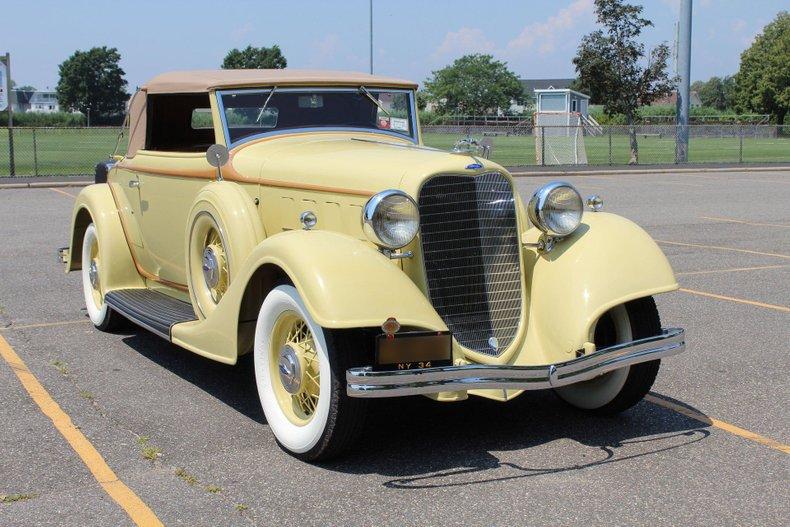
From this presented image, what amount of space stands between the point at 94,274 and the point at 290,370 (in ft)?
11.0

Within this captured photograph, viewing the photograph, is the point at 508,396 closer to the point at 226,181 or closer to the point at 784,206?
the point at 226,181

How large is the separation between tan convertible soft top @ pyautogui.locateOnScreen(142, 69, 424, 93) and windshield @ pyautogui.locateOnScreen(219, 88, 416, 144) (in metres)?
0.05

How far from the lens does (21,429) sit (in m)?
4.76

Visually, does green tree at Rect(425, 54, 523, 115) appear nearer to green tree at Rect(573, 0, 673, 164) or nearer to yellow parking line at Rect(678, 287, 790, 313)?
green tree at Rect(573, 0, 673, 164)

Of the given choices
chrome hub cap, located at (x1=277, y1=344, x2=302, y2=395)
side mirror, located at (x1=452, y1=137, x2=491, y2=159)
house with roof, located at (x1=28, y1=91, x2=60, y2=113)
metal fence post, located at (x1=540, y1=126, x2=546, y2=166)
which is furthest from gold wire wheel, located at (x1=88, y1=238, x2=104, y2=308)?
house with roof, located at (x1=28, y1=91, x2=60, y2=113)

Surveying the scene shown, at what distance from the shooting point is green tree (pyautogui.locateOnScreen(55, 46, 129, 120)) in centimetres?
8912

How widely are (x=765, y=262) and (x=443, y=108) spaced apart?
91322 mm

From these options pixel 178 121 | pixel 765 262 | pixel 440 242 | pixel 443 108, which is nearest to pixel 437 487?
pixel 440 242

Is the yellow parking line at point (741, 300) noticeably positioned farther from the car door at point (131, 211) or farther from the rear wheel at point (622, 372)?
the car door at point (131, 211)

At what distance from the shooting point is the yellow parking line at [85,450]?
12.3ft

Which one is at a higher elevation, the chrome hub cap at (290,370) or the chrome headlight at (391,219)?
the chrome headlight at (391,219)

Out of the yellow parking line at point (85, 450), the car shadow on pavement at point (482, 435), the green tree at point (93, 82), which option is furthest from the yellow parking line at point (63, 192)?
the green tree at point (93, 82)

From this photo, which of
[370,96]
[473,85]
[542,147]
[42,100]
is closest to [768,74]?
[473,85]

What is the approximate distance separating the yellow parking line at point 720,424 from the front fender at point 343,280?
167cm
